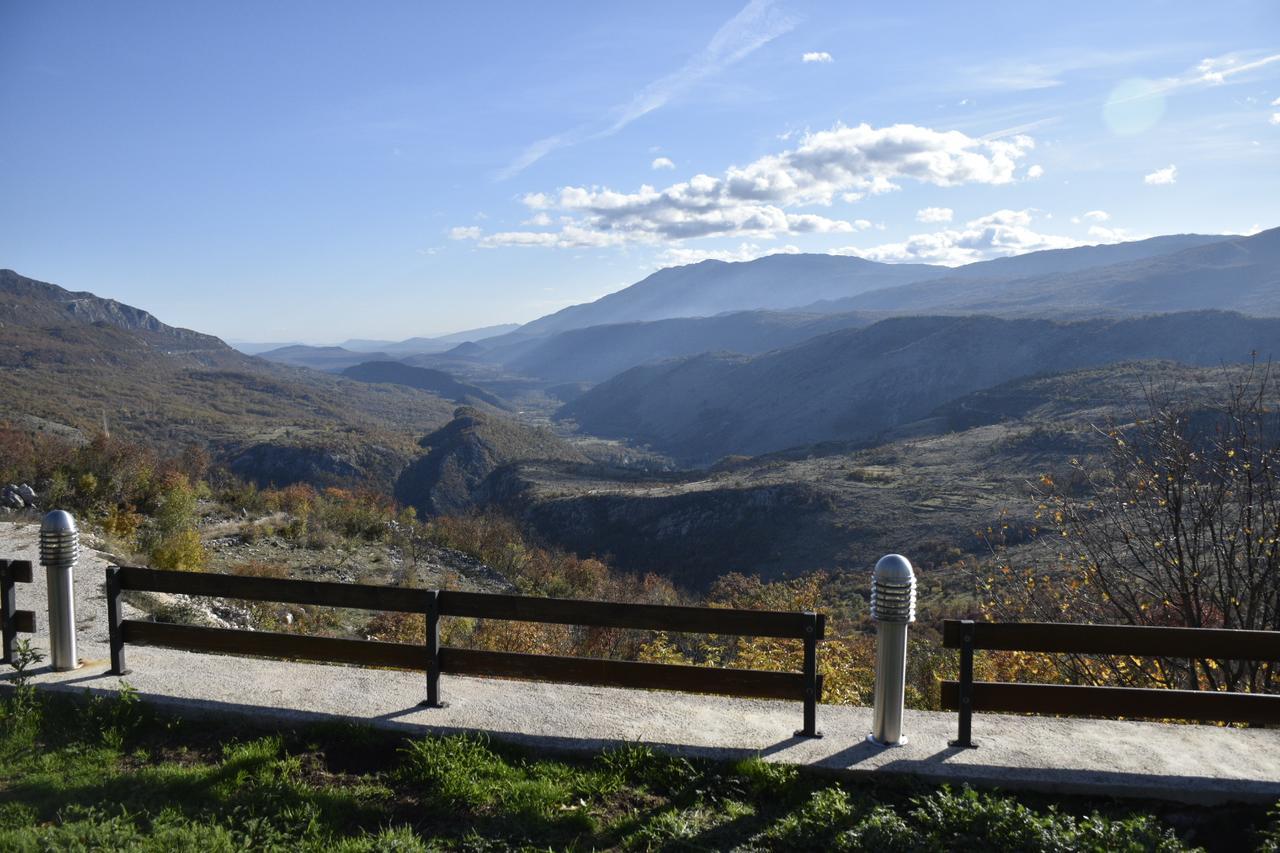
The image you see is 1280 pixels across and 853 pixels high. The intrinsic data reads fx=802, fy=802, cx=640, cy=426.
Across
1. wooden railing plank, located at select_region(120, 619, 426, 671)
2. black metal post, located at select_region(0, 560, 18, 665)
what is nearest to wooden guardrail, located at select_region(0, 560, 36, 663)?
black metal post, located at select_region(0, 560, 18, 665)

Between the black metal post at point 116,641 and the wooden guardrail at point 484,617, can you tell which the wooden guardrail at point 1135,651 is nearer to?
the wooden guardrail at point 484,617

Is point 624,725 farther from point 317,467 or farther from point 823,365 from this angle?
point 823,365

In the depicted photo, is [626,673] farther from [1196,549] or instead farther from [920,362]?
[920,362]

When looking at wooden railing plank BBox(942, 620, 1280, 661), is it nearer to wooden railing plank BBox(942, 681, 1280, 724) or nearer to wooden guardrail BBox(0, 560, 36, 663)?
wooden railing plank BBox(942, 681, 1280, 724)

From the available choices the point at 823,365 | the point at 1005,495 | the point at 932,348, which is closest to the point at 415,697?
the point at 1005,495

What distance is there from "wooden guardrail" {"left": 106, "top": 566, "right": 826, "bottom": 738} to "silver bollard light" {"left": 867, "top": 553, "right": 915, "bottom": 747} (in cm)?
39

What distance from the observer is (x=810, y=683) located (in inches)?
206

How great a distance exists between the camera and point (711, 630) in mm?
5207

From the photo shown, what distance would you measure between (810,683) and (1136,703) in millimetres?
2012

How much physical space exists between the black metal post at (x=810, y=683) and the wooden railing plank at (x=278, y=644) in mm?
2730

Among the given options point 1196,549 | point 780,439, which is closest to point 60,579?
point 1196,549

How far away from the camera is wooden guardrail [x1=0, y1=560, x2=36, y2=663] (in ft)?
20.7

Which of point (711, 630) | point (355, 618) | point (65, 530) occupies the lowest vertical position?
point (355, 618)

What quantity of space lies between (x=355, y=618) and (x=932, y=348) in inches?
6507
